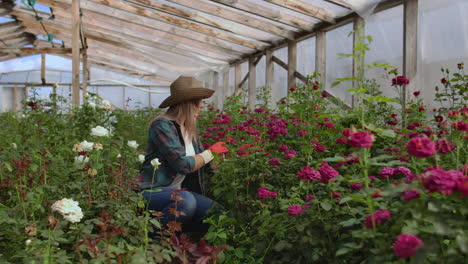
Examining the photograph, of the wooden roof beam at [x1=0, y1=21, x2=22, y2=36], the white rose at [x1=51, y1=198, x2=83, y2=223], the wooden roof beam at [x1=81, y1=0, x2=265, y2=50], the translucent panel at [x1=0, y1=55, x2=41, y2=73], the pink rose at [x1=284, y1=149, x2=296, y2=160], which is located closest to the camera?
the white rose at [x1=51, y1=198, x2=83, y2=223]

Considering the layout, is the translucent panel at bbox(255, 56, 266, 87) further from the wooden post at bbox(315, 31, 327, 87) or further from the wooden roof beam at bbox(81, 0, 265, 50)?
the wooden post at bbox(315, 31, 327, 87)

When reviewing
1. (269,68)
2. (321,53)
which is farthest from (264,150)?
(269,68)

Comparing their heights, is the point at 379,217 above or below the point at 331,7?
below

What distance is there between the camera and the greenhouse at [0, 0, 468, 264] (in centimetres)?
102

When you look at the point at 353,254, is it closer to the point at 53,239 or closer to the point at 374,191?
the point at 374,191

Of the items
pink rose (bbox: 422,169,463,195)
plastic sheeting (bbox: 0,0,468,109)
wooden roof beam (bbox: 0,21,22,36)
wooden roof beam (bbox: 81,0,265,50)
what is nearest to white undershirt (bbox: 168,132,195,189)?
plastic sheeting (bbox: 0,0,468,109)

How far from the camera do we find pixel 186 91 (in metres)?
A: 2.27

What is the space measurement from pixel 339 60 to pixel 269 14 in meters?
1.10

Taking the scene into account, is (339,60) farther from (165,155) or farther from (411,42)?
(165,155)

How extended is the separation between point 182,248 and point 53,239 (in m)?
0.42

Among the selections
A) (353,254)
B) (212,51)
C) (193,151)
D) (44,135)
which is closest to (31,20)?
(212,51)

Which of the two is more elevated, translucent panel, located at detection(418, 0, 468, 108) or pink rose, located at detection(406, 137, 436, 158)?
translucent panel, located at detection(418, 0, 468, 108)

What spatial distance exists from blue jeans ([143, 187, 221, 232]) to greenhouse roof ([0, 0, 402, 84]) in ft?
9.59

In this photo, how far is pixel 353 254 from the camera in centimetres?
129
